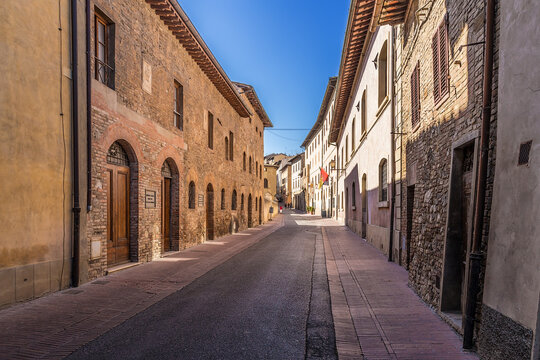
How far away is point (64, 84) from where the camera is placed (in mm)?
6746

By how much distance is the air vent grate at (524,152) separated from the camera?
3084mm

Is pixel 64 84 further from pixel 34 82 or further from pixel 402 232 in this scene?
pixel 402 232

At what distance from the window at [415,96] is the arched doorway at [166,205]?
732cm

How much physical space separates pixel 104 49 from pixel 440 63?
7144 millimetres

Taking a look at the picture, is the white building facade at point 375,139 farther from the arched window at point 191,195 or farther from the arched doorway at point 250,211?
the arched doorway at point 250,211

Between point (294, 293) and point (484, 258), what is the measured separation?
136 inches

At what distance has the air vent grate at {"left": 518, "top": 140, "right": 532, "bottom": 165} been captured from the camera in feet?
10.1

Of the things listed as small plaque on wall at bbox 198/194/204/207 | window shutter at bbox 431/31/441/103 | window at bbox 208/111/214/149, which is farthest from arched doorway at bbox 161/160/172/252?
window shutter at bbox 431/31/441/103

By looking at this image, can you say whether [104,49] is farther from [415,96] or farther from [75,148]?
[415,96]

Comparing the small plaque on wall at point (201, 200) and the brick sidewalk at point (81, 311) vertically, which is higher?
the small plaque on wall at point (201, 200)

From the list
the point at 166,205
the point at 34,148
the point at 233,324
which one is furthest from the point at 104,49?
the point at 233,324

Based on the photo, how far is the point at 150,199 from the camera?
1013 cm

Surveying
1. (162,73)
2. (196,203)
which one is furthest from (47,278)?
(196,203)

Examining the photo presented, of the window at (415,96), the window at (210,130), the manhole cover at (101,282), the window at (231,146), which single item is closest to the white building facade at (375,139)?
the window at (415,96)
